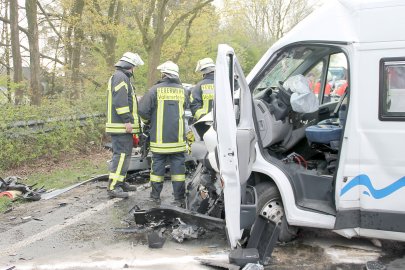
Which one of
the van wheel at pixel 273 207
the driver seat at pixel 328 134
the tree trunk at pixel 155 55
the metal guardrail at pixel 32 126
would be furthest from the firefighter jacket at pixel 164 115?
the tree trunk at pixel 155 55

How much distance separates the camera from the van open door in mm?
4059

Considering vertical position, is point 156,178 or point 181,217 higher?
point 156,178

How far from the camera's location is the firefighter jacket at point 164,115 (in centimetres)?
623

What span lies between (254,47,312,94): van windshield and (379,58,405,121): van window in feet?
2.91

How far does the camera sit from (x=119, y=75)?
671 cm

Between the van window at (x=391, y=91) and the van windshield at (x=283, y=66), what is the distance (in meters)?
0.89

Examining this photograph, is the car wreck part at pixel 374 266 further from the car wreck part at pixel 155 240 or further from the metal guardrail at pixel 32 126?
the metal guardrail at pixel 32 126

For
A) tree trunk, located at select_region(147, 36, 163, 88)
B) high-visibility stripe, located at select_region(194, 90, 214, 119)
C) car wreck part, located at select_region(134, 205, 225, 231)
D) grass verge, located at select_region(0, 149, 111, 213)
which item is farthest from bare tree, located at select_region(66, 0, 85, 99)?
car wreck part, located at select_region(134, 205, 225, 231)

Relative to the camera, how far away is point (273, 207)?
4832 mm

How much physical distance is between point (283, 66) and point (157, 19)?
11836 mm

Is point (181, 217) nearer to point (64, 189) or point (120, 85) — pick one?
point (120, 85)

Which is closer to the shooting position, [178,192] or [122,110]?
[178,192]

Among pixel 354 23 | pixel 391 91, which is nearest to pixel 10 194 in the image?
pixel 354 23

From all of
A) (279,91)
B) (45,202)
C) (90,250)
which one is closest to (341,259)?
(279,91)
